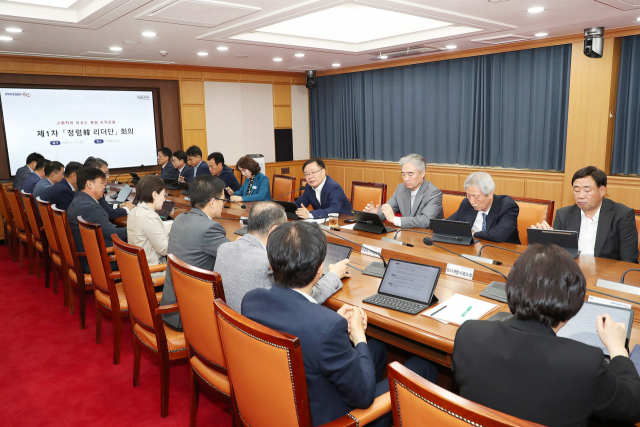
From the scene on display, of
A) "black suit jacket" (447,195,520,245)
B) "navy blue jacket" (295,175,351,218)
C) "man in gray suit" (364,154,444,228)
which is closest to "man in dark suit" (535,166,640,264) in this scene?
"black suit jacket" (447,195,520,245)

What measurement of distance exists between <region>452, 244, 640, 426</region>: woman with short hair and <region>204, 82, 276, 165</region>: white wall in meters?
7.57

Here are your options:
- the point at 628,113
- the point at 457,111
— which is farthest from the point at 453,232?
the point at 457,111

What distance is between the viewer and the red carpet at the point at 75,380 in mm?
2451

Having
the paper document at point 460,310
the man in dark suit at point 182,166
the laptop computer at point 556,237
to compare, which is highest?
the man in dark suit at point 182,166

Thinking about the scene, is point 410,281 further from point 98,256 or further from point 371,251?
point 98,256

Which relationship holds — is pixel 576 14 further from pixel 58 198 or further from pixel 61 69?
pixel 61 69

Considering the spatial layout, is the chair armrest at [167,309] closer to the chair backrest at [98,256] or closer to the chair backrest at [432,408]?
the chair backrest at [98,256]

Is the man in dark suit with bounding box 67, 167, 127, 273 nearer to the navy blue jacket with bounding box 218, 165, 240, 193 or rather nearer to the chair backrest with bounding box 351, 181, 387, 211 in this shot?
the chair backrest with bounding box 351, 181, 387, 211

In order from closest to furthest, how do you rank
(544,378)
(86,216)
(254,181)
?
(544,378)
(86,216)
(254,181)

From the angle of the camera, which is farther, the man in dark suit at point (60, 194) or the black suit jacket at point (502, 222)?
the man in dark suit at point (60, 194)

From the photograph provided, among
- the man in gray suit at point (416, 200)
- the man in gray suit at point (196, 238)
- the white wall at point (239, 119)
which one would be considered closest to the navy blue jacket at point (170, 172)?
the white wall at point (239, 119)

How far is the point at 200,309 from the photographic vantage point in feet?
6.23

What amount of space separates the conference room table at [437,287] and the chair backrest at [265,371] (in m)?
0.64

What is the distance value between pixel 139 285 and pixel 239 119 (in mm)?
6674
